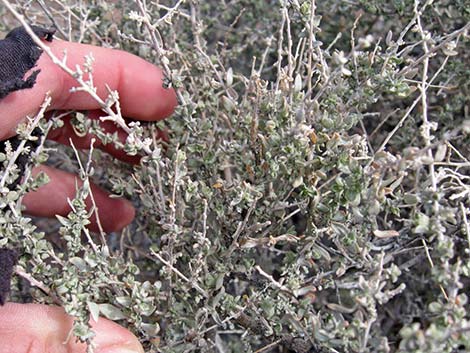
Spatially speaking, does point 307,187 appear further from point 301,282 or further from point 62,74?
point 62,74

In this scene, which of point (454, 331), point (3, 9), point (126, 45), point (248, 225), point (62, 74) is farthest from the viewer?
point (3, 9)

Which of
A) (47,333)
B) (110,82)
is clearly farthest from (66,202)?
(47,333)

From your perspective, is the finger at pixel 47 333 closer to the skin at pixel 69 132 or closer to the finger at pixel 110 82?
the skin at pixel 69 132

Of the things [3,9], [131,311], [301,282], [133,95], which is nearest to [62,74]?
[133,95]

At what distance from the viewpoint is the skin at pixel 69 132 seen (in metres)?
1.25

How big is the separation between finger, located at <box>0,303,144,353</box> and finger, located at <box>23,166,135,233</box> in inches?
16.8

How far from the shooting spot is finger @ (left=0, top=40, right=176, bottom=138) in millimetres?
1479

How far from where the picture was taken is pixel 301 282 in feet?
3.94

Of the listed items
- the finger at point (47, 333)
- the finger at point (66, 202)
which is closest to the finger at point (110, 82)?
the finger at point (66, 202)

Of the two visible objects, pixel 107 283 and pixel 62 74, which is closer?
pixel 107 283

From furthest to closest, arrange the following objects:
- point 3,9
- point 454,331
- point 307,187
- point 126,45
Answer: point 3,9 → point 126,45 → point 307,187 → point 454,331

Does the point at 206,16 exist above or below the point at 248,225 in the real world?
above

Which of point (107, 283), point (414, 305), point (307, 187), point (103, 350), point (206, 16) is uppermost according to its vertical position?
point (206, 16)

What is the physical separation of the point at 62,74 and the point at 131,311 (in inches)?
25.9
